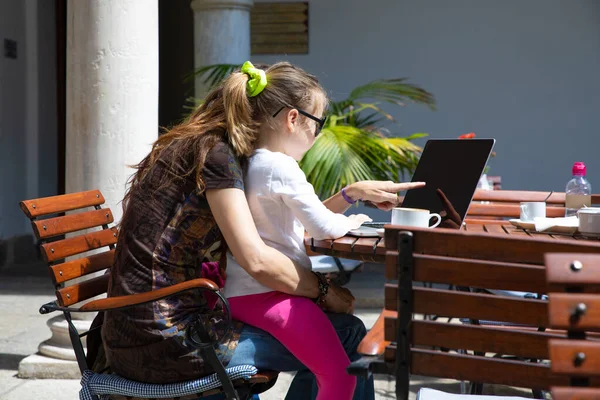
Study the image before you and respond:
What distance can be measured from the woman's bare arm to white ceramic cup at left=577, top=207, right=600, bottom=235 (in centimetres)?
93

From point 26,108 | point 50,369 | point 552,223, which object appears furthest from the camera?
point 26,108

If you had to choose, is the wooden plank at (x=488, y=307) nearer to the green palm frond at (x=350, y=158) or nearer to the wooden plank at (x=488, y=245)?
the wooden plank at (x=488, y=245)

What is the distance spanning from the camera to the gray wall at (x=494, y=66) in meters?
7.39

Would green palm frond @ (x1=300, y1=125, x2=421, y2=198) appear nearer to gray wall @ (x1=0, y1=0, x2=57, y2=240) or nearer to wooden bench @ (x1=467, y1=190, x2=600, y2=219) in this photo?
wooden bench @ (x1=467, y1=190, x2=600, y2=219)

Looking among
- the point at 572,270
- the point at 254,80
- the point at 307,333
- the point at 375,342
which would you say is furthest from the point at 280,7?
the point at 572,270

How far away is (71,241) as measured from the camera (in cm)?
269

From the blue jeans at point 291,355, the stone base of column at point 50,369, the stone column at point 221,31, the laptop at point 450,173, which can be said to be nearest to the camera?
the blue jeans at point 291,355

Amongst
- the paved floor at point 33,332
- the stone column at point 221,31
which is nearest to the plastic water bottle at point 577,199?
the paved floor at point 33,332

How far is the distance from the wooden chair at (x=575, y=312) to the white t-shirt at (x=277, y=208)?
1.00 meters

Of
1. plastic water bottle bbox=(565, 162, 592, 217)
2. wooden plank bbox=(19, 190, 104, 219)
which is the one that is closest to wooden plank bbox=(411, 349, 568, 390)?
wooden plank bbox=(19, 190, 104, 219)

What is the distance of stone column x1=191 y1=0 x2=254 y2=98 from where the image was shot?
616cm

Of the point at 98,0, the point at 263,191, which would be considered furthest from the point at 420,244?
the point at 98,0

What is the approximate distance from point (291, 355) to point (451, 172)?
805mm

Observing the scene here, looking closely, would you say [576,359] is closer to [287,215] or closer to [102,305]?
[287,215]
